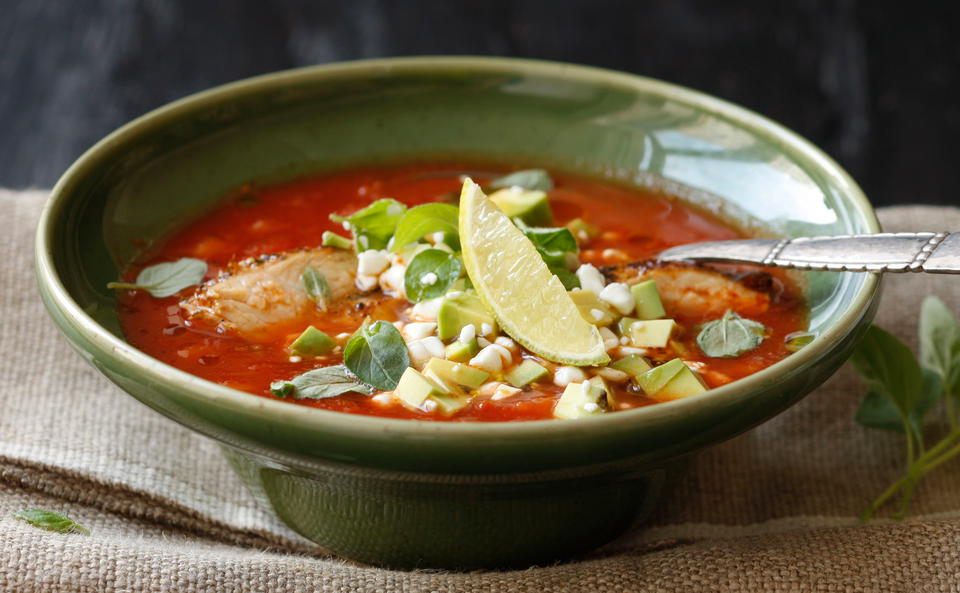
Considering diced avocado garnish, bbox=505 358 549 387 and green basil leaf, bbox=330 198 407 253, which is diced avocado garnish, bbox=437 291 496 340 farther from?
green basil leaf, bbox=330 198 407 253

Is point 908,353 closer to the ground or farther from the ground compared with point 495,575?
farther from the ground

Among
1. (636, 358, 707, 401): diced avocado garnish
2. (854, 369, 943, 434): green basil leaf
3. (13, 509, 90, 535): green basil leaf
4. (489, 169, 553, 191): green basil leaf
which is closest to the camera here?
(636, 358, 707, 401): diced avocado garnish

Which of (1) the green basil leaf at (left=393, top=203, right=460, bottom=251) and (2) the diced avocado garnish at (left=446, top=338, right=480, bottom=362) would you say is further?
(1) the green basil leaf at (left=393, top=203, right=460, bottom=251)

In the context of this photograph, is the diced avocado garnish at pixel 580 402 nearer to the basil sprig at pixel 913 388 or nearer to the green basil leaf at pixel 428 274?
the green basil leaf at pixel 428 274

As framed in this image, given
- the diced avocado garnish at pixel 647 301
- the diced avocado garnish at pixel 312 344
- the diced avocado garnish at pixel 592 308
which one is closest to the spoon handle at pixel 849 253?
the diced avocado garnish at pixel 647 301

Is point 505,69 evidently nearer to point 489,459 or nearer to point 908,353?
point 908,353

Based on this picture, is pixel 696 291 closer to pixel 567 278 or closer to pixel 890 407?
pixel 567 278

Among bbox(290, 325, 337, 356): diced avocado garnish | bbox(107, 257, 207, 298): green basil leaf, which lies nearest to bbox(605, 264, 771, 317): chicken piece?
bbox(290, 325, 337, 356): diced avocado garnish

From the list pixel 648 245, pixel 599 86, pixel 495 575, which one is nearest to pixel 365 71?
pixel 599 86
